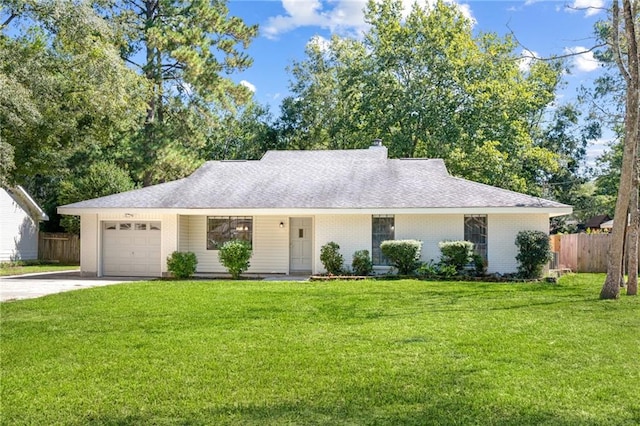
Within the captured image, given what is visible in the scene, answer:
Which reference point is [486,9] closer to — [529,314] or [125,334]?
[529,314]

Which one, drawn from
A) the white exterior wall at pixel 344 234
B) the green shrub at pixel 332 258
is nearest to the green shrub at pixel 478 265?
the white exterior wall at pixel 344 234

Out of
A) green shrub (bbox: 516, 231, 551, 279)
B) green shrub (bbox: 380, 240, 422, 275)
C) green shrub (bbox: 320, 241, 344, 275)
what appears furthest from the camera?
green shrub (bbox: 320, 241, 344, 275)

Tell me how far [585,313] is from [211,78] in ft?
75.3

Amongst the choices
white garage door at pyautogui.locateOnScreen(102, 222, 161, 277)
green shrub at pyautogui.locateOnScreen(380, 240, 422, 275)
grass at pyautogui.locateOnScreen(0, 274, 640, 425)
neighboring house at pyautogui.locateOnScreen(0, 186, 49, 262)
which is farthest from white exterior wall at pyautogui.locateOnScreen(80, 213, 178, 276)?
neighboring house at pyautogui.locateOnScreen(0, 186, 49, 262)

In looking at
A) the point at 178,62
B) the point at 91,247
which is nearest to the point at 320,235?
the point at 91,247

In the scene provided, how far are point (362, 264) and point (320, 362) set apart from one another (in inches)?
436

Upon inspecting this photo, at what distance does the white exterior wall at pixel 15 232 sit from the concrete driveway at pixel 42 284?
870 centimetres

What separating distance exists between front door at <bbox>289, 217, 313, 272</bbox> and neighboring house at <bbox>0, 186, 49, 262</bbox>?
14932 mm

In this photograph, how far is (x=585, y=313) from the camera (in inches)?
393

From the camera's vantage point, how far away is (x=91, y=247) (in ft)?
62.0

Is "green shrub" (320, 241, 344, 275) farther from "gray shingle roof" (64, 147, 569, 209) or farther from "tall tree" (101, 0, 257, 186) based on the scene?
"tall tree" (101, 0, 257, 186)

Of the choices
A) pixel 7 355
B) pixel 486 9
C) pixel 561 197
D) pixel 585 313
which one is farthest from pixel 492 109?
pixel 7 355

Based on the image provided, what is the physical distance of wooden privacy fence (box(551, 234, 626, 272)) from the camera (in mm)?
20516

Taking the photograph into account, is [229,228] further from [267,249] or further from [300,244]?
[300,244]
